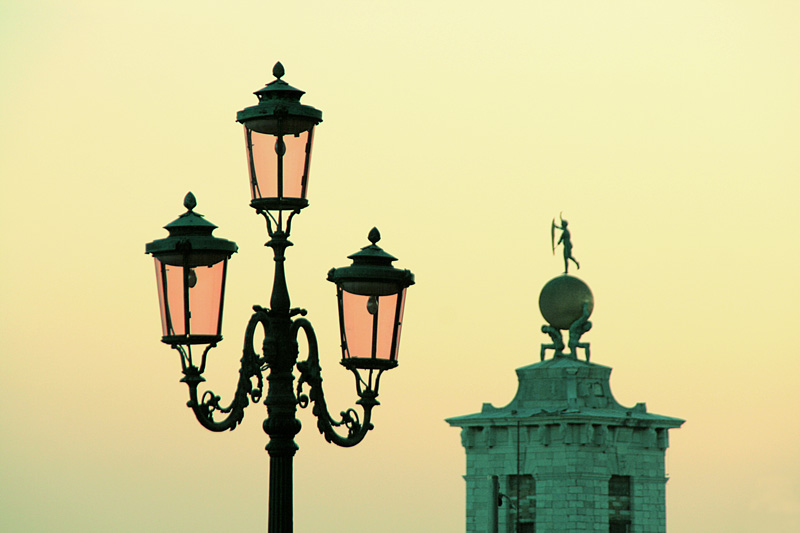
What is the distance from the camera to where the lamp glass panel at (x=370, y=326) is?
19141mm

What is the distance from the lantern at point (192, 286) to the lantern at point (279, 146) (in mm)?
610

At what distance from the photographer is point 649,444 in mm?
58406

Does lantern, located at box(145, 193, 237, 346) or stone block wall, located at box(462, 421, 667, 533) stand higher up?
stone block wall, located at box(462, 421, 667, 533)

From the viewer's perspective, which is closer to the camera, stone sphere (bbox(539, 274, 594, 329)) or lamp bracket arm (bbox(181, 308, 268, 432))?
lamp bracket arm (bbox(181, 308, 268, 432))

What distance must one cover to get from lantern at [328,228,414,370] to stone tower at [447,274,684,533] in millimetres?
37822

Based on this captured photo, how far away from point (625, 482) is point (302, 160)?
40.4 metres

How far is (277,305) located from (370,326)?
102 centimetres

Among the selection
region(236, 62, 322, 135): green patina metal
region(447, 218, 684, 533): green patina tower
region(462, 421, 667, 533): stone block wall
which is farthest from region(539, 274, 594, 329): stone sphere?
region(236, 62, 322, 135): green patina metal

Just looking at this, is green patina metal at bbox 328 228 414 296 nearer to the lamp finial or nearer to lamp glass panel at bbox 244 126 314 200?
lamp glass panel at bbox 244 126 314 200

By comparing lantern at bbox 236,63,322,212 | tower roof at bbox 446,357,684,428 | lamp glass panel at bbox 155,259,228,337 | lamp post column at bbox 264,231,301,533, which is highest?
tower roof at bbox 446,357,684,428

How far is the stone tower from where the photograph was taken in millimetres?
57000

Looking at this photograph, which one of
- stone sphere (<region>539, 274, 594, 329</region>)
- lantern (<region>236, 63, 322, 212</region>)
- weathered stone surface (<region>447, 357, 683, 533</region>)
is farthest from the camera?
stone sphere (<region>539, 274, 594, 329</region>)

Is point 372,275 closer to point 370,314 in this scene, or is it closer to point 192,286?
point 370,314

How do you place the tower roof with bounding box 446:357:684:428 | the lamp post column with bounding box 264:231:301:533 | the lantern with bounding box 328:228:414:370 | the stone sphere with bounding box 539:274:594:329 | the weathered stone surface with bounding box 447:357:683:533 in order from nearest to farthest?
the lamp post column with bounding box 264:231:301:533
the lantern with bounding box 328:228:414:370
the weathered stone surface with bounding box 447:357:683:533
the tower roof with bounding box 446:357:684:428
the stone sphere with bounding box 539:274:594:329
